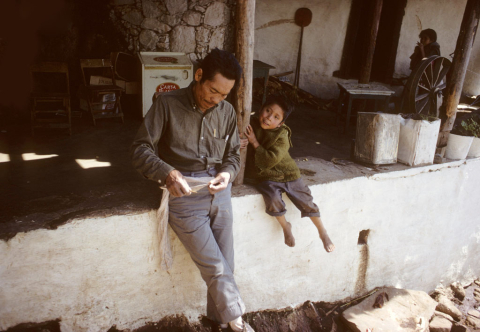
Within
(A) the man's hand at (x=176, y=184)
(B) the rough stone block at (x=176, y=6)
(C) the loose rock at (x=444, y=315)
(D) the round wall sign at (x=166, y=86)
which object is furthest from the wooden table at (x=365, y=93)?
(A) the man's hand at (x=176, y=184)

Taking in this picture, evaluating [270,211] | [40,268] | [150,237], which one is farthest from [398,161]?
[40,268]

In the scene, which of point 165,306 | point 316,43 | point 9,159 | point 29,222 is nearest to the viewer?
point 29,222

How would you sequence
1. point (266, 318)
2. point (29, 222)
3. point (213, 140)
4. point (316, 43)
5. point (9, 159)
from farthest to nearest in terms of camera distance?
1. point (316, 43)
2. point (9, 159)
3. point (266, 318)
4. point (213, 140)
5. point (29, 222)

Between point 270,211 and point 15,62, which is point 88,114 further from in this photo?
point 270,211

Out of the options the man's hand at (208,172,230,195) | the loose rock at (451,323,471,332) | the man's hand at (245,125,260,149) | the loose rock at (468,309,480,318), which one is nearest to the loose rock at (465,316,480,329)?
the loose rock at (468,309,480,318)

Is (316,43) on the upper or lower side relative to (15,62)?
upper

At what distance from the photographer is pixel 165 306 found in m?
2.81

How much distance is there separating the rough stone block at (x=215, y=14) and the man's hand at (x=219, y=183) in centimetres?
400

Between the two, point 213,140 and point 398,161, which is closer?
point 213,140

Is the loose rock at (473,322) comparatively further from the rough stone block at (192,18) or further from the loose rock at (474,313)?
the rough stone block at (192,18)

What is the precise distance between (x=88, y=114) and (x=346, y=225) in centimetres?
424

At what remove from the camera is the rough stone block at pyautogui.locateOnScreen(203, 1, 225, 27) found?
5705mm

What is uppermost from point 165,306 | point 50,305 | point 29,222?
point 29,222

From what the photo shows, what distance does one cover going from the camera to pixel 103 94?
560 cm
